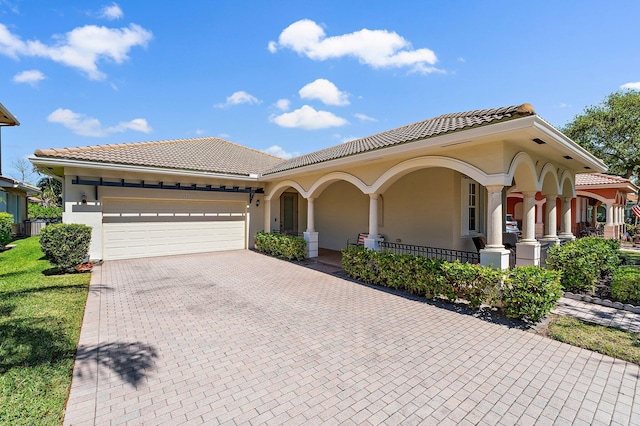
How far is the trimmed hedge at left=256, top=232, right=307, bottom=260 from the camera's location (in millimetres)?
11633

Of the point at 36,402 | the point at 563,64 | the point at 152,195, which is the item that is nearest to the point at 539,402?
the point at 36,402

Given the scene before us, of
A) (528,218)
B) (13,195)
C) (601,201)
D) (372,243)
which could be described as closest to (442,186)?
(528,218)

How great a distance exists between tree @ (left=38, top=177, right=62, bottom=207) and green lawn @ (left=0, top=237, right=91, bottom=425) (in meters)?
41.5

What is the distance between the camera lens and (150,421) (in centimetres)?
282

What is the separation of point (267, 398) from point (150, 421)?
1.13 m

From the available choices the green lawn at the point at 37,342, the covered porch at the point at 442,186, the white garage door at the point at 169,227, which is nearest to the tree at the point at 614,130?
the covered porch at the point at 442,186

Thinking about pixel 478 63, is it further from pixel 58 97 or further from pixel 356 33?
pixel 58 97

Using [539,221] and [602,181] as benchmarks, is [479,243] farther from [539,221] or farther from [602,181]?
[539,221]

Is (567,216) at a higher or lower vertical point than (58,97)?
lower

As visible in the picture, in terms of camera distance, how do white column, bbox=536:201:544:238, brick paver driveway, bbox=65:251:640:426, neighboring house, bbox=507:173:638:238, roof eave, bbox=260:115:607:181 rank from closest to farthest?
brick paver driveway, bbox=65:251:640:426 < roof eave, bbox=260:115:607:181 < neighboring house, bbox=507:173:638:238 < white column, bbox=536:201:544:238

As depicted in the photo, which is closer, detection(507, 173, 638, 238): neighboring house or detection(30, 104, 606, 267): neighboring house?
detection(30, 104, 606, 267): neighboring house

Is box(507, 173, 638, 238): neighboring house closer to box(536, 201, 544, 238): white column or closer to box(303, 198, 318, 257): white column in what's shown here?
box(536, 201, 544, 238): white column

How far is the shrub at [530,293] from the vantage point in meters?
5.27

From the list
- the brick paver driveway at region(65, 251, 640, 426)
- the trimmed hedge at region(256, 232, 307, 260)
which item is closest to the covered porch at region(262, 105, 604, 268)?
the trimmed hedge at region(256, 232, 307, 260)
